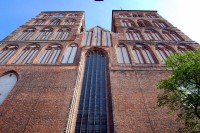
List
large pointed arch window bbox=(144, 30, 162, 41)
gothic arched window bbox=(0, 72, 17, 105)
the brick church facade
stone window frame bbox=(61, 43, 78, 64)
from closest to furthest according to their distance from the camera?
the brick church facade, gothic arched window bbox=(0, 72, 17, 105), stone window frame bbox=(61, 43, 78, 64), large pointed arch window bbox=(144, 30, 162, 41)

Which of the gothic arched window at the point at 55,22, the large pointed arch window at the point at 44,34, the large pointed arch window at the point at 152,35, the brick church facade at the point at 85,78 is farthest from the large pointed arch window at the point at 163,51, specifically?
the gothic arched window at the point at 55,22

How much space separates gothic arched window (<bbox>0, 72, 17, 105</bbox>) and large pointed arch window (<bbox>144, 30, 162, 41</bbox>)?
9.32 meters

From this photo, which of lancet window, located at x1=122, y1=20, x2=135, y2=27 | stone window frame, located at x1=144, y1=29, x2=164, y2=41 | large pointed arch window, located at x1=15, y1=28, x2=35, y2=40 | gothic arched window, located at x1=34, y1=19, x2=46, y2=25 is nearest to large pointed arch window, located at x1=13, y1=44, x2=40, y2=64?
large pointed arch window, located at x1=15, y1=28, x2=35, y2=40

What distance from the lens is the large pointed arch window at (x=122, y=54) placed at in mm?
13123

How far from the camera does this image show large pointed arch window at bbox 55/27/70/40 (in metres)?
16.7

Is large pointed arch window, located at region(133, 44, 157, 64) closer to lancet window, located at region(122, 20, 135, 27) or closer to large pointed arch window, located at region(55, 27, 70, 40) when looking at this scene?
lancet window, located at region(122, 20, 135, 27)

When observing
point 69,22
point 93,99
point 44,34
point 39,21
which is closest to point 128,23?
point 69,22

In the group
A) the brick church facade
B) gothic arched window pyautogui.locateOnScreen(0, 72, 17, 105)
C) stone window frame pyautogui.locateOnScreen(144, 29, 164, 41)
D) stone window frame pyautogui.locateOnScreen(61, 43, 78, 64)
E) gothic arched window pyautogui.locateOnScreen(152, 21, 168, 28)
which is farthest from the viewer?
gothic arched window pyautogui.locateOnScreen(152, 21, 168, 28)

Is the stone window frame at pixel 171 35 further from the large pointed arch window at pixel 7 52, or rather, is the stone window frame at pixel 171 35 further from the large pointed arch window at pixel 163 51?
the large pointed arch window at pixel 7 52

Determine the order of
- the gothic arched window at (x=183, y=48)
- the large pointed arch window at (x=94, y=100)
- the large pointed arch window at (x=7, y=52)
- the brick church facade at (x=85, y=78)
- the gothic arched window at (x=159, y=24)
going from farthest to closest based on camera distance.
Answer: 1. the gothic arched window at (x=159, y=24)
2. the gothic arched window at (x=183, y=48)
3. the large pointed arch window at (x=7, y=52)
4. the large pointed arch window at (x=94, y=100)
5. the brick church facade at (x=85, y=78)

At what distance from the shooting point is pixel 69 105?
9.14m

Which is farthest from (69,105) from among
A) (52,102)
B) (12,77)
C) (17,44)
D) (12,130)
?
(17,44)

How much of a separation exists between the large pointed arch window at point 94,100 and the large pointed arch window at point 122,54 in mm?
850

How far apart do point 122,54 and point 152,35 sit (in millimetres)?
4209
